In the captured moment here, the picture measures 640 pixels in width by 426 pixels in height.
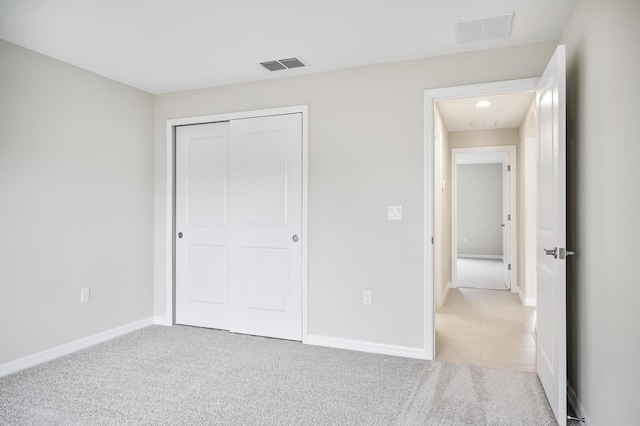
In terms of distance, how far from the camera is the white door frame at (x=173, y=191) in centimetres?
351

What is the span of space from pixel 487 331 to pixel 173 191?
3.48 m

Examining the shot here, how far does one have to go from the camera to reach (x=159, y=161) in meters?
4.13

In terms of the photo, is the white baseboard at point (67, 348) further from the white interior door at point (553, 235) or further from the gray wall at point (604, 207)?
the gray wall at point (604, 207)

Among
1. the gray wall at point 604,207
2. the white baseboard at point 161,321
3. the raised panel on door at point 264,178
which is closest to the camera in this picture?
the gray wall at point 604,207

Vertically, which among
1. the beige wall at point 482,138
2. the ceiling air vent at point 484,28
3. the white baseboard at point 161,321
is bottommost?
the white baseboard at point 161,321

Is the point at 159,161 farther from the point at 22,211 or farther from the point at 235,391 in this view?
the point at 235,391

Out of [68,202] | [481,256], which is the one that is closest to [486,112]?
[68,202]

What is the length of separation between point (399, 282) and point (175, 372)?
1827 millimetres

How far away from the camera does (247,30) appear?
2682 mm

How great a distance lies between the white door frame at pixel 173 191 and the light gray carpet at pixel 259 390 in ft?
2.24

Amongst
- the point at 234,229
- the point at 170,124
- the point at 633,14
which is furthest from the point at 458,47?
the point at 170,124

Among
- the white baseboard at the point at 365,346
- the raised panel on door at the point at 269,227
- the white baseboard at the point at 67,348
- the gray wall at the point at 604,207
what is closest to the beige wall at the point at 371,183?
the white baseboard at the point at 365,346

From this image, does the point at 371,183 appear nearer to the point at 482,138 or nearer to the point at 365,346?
the point at 365,346

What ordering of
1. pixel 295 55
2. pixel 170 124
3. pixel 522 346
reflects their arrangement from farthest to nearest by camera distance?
pixel 170 124
pixel 522 346
pixel 295 55
